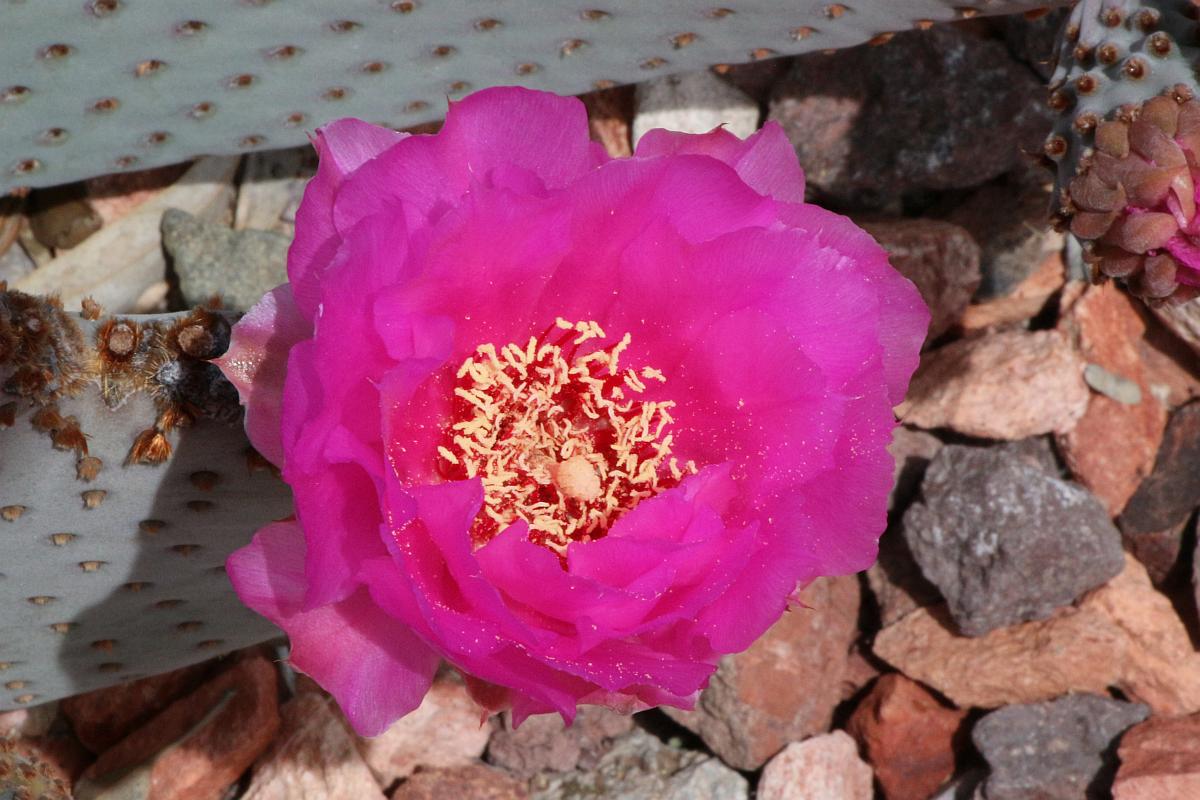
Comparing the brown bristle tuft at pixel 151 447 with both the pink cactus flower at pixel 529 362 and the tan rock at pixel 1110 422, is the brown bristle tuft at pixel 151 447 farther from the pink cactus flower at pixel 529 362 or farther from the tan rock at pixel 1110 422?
the tan rock at pixel 1110 422

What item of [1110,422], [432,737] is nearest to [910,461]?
[1110,422]

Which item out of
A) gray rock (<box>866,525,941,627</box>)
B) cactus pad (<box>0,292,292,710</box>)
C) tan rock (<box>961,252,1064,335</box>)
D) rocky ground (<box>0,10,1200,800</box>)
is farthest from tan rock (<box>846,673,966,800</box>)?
cactus pad (<box>0,292,292,710</box>)

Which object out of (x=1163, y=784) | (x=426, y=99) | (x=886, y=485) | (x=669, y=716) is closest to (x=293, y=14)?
(x=426, y=99)

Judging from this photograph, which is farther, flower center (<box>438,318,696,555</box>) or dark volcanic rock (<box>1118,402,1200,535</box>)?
dark volcanic rock (<box>1118,402,1200,535</box>)

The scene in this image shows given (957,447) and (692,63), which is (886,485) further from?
(957,447)

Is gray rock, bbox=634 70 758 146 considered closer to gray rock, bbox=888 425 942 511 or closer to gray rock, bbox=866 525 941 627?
gray rock, bbox=888 425 942 511

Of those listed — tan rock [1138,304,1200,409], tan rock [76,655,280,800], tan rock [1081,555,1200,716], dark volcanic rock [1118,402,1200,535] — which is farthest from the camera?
tan rock [1138,304,1200,409]
